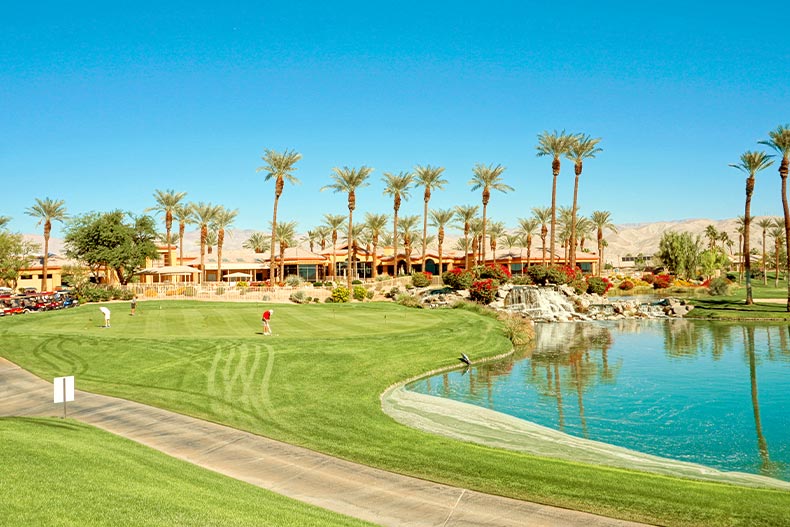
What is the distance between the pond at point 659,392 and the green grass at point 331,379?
3432mm

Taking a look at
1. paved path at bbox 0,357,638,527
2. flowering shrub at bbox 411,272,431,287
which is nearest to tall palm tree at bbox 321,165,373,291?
flowering shrub at bbox 411,272,431,287

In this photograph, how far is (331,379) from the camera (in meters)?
24.2

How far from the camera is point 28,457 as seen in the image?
36.1 feet

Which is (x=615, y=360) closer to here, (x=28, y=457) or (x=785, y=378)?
(x=785, y=378)

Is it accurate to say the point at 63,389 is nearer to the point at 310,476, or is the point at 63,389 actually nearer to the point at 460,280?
the point at 310,476

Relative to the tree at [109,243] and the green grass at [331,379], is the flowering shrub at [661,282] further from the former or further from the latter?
the tree at [109,243]

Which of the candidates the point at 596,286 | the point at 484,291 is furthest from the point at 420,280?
the point at 596,286

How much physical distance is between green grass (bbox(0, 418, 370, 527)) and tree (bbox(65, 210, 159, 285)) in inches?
2245

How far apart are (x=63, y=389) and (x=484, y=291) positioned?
44932mm

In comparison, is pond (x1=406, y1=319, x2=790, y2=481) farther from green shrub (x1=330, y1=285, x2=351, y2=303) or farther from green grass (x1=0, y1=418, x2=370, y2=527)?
green shrub (x1=330, y1=285, x2=351, y2=303)

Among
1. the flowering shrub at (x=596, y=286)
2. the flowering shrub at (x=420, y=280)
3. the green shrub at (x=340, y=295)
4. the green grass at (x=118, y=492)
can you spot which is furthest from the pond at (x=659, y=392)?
the flowering shrub at (x=420, y=280)

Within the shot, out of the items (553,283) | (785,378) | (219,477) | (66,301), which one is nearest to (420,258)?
(553,283)

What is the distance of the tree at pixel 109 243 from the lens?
65438 millimetres

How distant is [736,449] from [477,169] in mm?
71080
